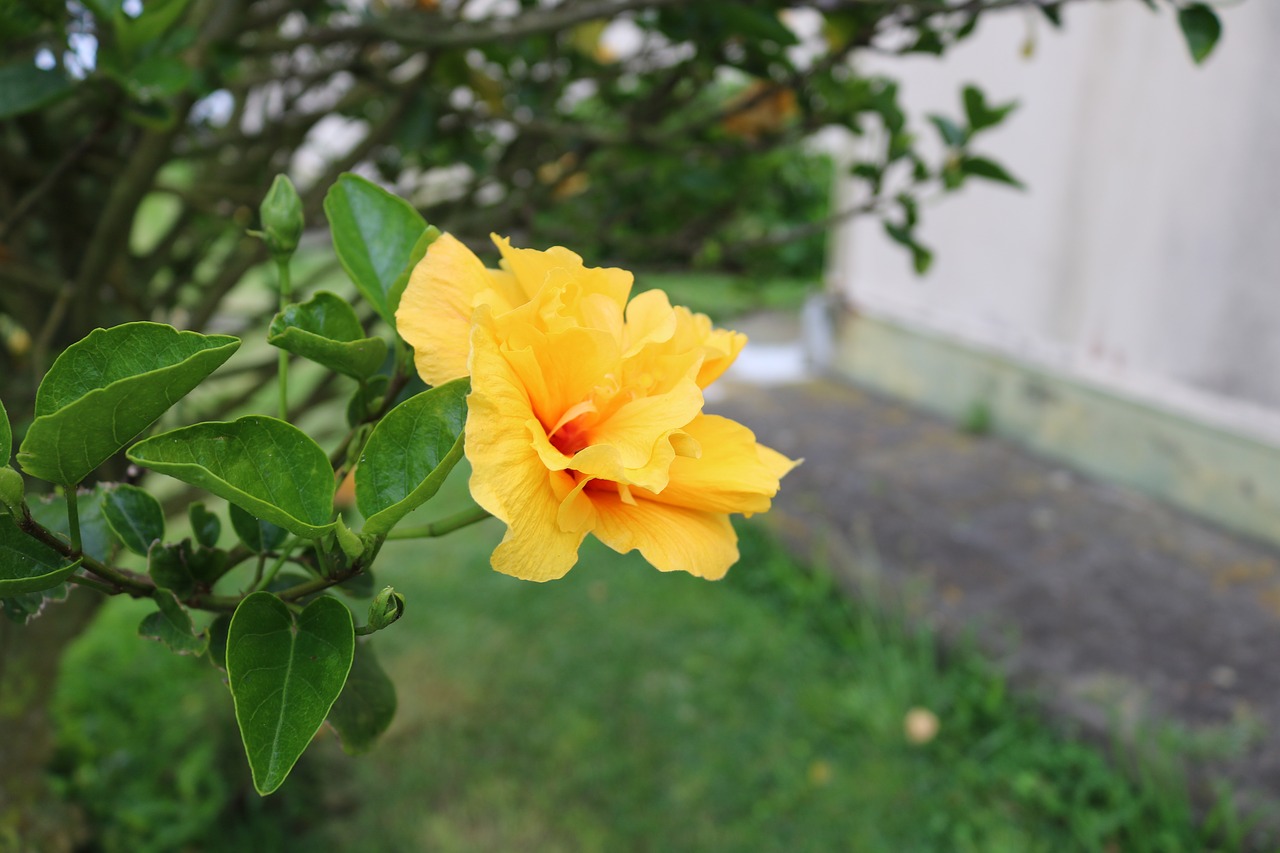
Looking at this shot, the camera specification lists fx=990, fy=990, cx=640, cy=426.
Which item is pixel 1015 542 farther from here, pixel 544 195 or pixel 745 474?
pixel 745 474

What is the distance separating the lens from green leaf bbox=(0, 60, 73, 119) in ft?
3.24

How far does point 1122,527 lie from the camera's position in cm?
356

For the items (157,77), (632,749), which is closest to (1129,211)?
(632,749)

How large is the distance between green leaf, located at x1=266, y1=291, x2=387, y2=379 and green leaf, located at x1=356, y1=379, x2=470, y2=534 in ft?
0.21

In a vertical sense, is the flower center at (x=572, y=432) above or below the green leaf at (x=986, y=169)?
above

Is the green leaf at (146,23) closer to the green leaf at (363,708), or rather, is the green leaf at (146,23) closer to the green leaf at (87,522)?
the green leaf at (87,522)

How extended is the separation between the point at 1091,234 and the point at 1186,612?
1645 mm

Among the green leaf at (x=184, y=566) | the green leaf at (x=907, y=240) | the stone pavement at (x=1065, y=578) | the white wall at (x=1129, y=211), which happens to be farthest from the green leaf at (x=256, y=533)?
the white wall at (x=1129, y=211)

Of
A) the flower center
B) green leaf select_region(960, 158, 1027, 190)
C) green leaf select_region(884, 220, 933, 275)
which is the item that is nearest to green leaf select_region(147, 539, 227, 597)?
the flower center

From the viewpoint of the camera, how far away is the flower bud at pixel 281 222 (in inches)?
27.7

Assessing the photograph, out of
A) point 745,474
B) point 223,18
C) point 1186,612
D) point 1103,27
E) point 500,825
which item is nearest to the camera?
point 745,474

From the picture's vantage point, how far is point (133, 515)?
654mm

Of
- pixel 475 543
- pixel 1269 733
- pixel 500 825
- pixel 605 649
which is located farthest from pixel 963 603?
pixel 475 543

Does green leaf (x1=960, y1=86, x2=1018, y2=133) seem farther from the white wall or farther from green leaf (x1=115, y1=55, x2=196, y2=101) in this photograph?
the white wall
